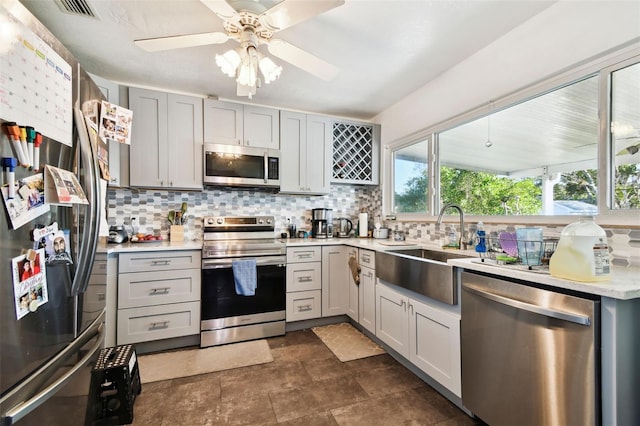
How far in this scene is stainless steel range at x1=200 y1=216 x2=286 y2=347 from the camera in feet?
7.92

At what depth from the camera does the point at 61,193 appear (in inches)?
38.8

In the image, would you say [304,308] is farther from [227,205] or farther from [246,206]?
[227,205]

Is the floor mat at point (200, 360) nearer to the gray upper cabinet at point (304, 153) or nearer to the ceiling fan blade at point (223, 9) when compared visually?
the gray upper cabinet at point (304, 153)

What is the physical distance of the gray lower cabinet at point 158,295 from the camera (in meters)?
2.23

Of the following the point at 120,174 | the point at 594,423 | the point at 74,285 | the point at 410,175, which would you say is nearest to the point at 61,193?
the point at 74,285


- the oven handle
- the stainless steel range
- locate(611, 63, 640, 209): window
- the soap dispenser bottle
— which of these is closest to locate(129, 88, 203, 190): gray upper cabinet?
the stainless steel range

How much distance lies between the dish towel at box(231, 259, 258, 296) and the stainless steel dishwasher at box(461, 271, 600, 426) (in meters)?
1.72

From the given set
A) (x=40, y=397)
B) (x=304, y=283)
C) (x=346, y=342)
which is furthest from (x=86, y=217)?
(x=346, y=342)

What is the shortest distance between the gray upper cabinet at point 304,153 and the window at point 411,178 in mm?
847

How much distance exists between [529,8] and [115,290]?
3.57 m

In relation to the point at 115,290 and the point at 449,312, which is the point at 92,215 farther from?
the point at 449,312

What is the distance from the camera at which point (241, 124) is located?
2.89m

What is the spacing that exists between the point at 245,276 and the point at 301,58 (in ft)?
5.98

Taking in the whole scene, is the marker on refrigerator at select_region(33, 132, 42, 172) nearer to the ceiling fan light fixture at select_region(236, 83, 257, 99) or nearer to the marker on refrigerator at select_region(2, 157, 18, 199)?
the marker on refrigerator at select_region(2, 157, 18, 199)
